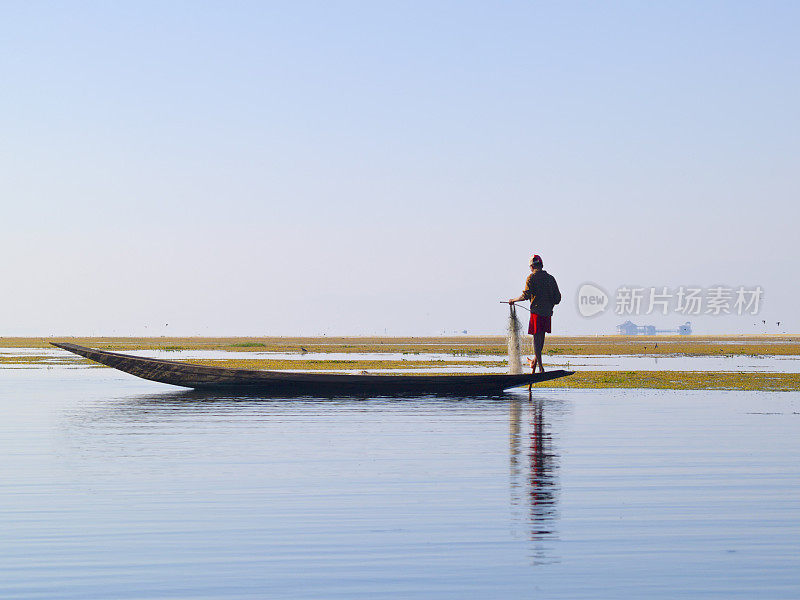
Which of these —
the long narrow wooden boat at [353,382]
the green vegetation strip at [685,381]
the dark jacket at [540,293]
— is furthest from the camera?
the green vegetation strip at [685,381]

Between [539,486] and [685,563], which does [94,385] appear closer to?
[539,486]

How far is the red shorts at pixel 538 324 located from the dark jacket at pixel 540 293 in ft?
0.36

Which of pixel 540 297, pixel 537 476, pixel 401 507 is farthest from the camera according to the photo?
pixel 540 297

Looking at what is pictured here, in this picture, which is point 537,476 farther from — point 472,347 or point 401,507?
point 472,347

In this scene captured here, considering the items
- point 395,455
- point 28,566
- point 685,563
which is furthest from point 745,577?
point 395,455

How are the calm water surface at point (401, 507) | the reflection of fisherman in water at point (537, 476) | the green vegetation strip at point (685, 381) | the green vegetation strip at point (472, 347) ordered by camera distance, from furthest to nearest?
the green vegetation strip at point (472, 347) → the green vegetation strip at point (685, 381) → the reflection of fisherman in water at point (537, 476) → the calm water surface at point (401, 507)

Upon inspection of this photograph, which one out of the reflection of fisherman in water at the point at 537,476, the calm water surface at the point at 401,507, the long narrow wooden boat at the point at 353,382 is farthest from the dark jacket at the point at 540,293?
the reflection of fisherman in water at the point at 537,476

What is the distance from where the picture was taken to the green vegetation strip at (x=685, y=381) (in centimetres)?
2981

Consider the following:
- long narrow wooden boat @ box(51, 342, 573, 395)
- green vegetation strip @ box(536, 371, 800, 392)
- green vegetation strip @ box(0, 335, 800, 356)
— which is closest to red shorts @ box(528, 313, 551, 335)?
long narrow wooden boat @ box(51, 342, 573, 395)

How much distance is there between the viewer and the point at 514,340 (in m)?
26.7

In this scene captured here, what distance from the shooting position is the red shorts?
24938 mm

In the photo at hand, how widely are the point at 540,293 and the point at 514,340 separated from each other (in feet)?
7.34

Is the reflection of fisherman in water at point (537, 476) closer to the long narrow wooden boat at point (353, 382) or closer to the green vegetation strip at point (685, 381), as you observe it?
the long narrow wooden boat at point (353, 382)

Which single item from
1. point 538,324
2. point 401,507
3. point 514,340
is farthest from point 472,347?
point 401,507
